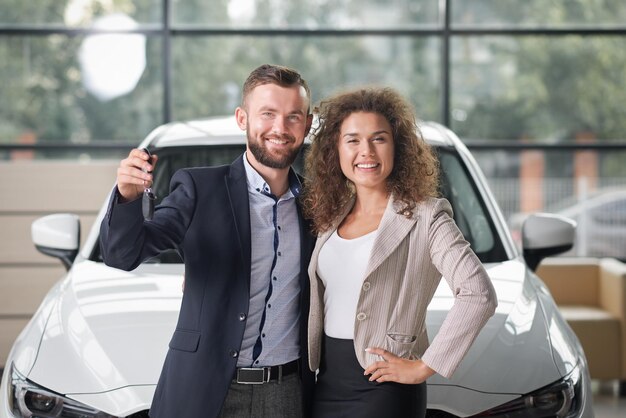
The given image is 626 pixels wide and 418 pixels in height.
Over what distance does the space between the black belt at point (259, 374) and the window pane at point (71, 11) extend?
554 centimetres

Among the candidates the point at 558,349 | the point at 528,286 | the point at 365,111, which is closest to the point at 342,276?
the point at 365,111

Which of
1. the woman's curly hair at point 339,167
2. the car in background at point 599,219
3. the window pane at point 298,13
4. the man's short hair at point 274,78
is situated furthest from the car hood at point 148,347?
the window pane at point 298,13

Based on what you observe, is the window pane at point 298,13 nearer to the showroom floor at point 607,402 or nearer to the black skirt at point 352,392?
the showroom floor at point 607,402

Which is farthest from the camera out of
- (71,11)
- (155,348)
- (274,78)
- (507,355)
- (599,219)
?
(71,11)

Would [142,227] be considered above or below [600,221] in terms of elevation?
above

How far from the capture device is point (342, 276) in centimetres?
223

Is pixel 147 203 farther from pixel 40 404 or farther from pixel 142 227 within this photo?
pixel 40 404

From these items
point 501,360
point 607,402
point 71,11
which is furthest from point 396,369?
point 71,11

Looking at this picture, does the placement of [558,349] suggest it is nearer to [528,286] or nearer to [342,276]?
[528,286]

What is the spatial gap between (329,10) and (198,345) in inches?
219

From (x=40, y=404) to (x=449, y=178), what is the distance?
1727 mm

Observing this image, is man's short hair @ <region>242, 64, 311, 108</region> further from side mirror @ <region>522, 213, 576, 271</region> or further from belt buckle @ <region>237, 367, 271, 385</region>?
side mirror @ <region>522, 213, 576, 271</region>

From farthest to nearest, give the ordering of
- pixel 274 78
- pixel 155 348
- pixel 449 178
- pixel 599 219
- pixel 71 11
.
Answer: pixel 71 11, pixel 599 219, pixel 449 178, pixel 155 348, pixel 274 78

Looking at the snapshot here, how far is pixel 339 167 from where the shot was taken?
2.40 metres
